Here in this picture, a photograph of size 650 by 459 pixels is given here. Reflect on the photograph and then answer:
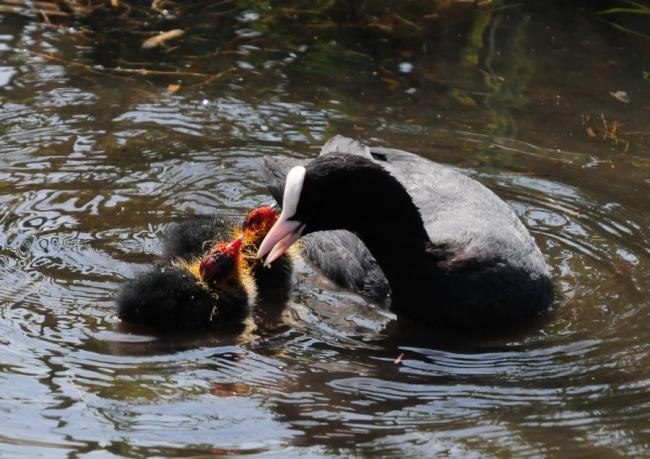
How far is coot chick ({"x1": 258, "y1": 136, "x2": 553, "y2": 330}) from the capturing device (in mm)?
4582

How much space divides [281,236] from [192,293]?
1.26ft

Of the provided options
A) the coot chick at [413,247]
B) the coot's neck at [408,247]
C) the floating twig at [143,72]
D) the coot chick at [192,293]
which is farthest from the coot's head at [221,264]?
the floating twig at [143,72]

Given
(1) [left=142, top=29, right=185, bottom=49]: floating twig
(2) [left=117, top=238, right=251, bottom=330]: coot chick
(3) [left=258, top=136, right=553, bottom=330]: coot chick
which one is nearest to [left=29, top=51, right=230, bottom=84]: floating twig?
(1) [left=142, top=29, right=185, bottom=49]: floating twig

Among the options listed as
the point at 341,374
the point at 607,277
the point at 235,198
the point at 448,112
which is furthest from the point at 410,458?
the point at 448,112

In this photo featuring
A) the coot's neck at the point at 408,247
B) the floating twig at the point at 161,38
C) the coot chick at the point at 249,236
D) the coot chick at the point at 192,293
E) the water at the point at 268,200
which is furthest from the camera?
the floating twig at the point at 161,38

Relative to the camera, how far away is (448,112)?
22.4ft

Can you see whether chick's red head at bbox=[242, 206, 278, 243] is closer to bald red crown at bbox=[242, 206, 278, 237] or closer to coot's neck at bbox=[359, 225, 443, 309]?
bald red crown at bbox=[242, 206, 278, 237]

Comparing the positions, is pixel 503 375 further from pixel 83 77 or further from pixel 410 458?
pixel 83 77

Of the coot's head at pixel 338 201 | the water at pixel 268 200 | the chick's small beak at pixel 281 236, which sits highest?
the coot's head at pixel 338 201

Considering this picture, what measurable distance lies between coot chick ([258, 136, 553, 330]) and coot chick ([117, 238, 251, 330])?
159mm

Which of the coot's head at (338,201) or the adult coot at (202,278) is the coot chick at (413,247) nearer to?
the coot's head at (338,201)

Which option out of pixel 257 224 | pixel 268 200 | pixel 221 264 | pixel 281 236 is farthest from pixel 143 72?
pixel 281 236

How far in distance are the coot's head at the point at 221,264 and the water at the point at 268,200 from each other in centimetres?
22

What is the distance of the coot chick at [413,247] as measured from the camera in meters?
4.58
